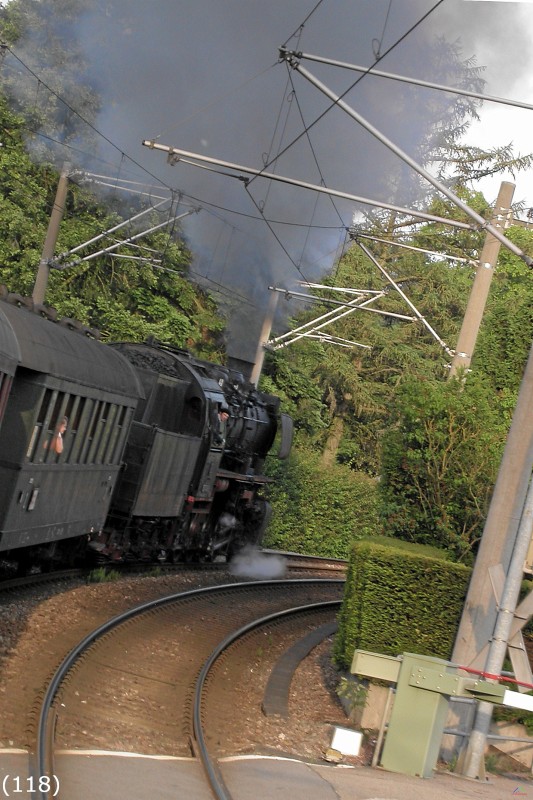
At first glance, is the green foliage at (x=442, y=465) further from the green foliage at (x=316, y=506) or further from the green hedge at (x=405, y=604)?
the green foliage at (x=316, y=506)

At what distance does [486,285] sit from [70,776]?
33.7 ft

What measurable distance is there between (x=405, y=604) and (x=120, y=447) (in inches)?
196

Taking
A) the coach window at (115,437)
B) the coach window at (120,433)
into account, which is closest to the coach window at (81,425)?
the coach window at (115,437)

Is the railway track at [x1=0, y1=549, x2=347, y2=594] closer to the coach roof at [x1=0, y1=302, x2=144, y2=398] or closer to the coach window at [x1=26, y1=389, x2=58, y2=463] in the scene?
the coach window at [x1=26, y1=389, x2=58, y2=463]

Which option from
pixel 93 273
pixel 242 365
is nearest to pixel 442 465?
pixel 242 365

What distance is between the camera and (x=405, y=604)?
12375mm

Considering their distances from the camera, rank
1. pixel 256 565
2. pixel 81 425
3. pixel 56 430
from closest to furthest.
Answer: pixel 56 430
pixel 81 425
pixel 256 565

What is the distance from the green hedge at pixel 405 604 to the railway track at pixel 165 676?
1.53 meters

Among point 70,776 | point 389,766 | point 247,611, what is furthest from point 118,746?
point 247,611

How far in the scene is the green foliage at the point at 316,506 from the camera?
2980 centimetres

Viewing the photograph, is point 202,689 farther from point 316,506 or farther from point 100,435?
point 316,506

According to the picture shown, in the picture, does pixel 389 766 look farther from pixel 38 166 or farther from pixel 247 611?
pixel 38 166

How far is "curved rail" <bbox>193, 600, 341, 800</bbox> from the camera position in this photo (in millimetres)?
7740

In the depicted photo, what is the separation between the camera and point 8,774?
22.6 ft
